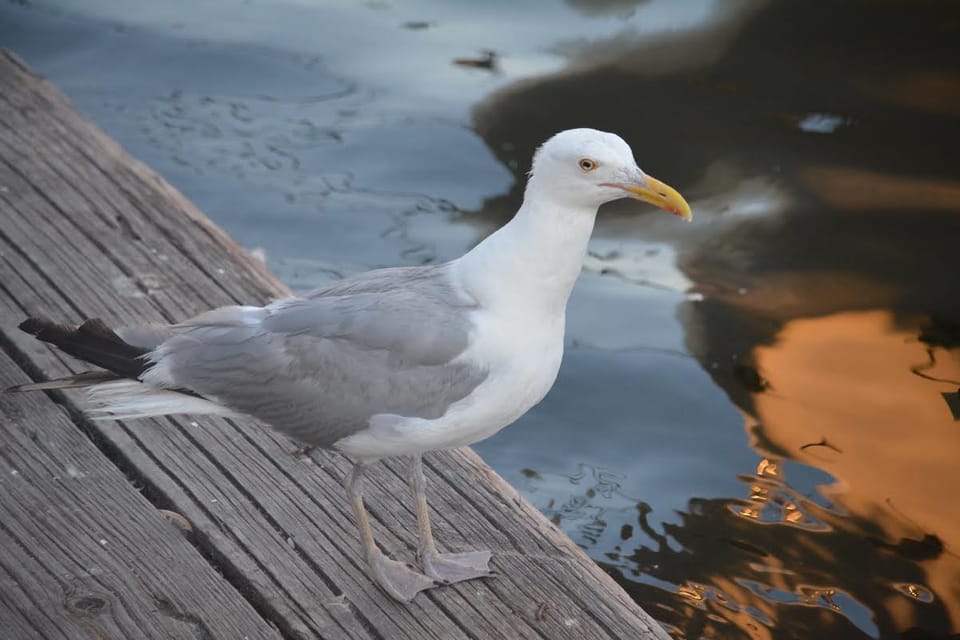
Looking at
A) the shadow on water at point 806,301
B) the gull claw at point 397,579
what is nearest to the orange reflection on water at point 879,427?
the shadow on water at point 806,301

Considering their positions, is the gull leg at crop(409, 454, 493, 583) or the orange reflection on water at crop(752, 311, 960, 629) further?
the orange reflection on water at crop(752, 311, 960, 629)

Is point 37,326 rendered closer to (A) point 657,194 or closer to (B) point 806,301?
(A) point 657,194

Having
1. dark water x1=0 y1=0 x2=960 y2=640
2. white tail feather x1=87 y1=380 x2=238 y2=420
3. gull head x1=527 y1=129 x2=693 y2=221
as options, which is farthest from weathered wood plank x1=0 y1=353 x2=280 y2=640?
dark water x1=0 y1=0 x2=960 y2=640

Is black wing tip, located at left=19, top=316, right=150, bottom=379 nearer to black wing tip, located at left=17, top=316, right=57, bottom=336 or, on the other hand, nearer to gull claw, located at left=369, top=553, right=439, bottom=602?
black wing tip, located at left=17, top=316, right=57, bottom=336

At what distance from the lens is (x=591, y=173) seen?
113 inches

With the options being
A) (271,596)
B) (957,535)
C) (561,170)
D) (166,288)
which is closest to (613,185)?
(561,170)

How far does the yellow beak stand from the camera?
9.48 ft

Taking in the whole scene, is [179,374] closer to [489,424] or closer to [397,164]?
[489,424]

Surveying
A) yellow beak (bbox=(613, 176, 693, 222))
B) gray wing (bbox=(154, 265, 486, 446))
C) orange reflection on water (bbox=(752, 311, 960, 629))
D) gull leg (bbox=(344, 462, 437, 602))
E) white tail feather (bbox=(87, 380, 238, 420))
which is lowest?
orange reflection on water (bbox=(752, 311, 960, 629))

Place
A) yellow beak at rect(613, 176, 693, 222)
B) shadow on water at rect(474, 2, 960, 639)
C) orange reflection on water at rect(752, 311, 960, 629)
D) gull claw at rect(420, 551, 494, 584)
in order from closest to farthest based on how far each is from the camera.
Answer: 1. yellow beak at rect(613, 176, 693, 222)
2. gull claw at rect(420, 551, 494, 584)
3. shadow on water at rect(474, 2, 960, 639)
4. orange reflection on water at rect(752, 311, 960, 629)

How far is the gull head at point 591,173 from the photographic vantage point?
2.87 meters

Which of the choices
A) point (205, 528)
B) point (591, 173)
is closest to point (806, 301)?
point (591, 173)

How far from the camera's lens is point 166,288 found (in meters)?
3.90

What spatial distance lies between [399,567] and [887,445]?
254 cm
